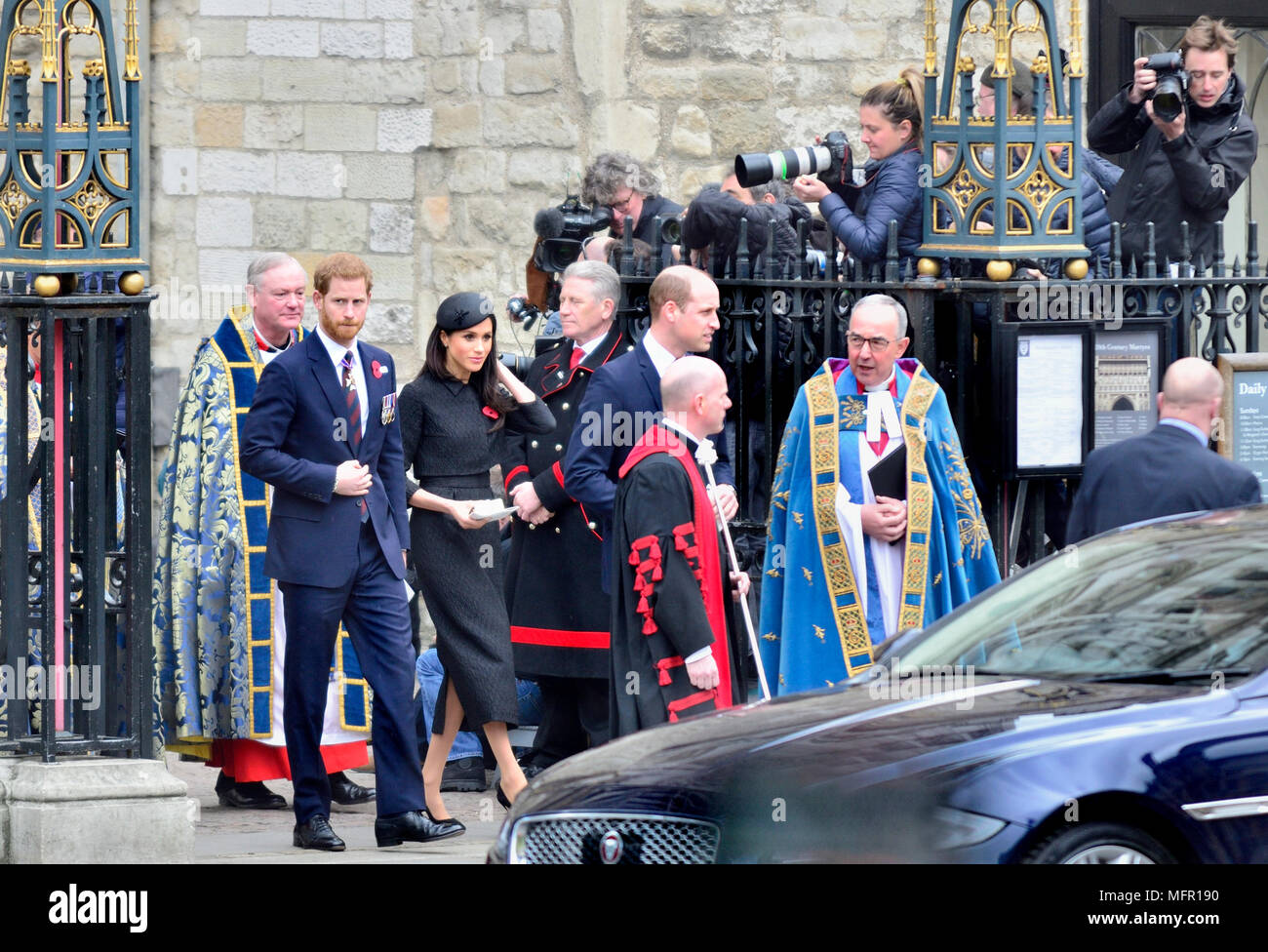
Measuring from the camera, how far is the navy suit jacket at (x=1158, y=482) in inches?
A: 303

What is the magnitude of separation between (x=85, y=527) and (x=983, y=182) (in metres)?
3.49

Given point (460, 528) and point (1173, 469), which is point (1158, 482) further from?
point (460, 528)

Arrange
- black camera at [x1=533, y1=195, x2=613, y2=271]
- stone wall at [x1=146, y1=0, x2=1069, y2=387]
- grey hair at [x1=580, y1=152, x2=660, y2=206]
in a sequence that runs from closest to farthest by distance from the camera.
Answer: grey hair at [x1=580, y1=152, x2=660, y2=206], black camera at [x1=533, y1=195, x2=613, y2=271], stone wall at [x1=146, y1=0, x2=1069, y2=387]

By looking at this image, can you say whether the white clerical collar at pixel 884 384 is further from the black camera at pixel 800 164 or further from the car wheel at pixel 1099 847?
the car wheel at pixel 1099 847

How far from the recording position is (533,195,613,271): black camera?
10.9m

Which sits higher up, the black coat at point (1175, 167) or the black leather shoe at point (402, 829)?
the black coat at point (1175, 167)

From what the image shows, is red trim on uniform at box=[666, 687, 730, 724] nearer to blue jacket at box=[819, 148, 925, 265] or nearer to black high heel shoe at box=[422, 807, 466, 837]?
black high heel shoe at box=[422, 807, 466, 837]

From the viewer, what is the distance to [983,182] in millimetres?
8766

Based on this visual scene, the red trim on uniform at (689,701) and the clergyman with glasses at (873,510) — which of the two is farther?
the clergyman with glasses at (873,510)

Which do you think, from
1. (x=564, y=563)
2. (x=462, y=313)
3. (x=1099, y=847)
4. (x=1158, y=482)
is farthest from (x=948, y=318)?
(x=1099, y=847)

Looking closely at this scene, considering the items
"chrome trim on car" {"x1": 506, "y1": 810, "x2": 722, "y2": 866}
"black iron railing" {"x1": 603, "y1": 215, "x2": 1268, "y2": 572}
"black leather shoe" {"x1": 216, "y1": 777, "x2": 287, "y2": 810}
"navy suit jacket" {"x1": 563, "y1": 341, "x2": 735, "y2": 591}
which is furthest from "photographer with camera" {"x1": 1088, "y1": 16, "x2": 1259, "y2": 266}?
"chrome trim on car" {"x1": 506, "y1": 810, "x2": 722, "y2": 866}

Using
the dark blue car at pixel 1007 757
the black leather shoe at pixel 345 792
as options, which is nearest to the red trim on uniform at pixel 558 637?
the black leather shoe at pixel 345 792

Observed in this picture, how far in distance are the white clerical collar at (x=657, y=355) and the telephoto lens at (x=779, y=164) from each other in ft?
3.73

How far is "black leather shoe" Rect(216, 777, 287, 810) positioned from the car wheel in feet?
15.1
